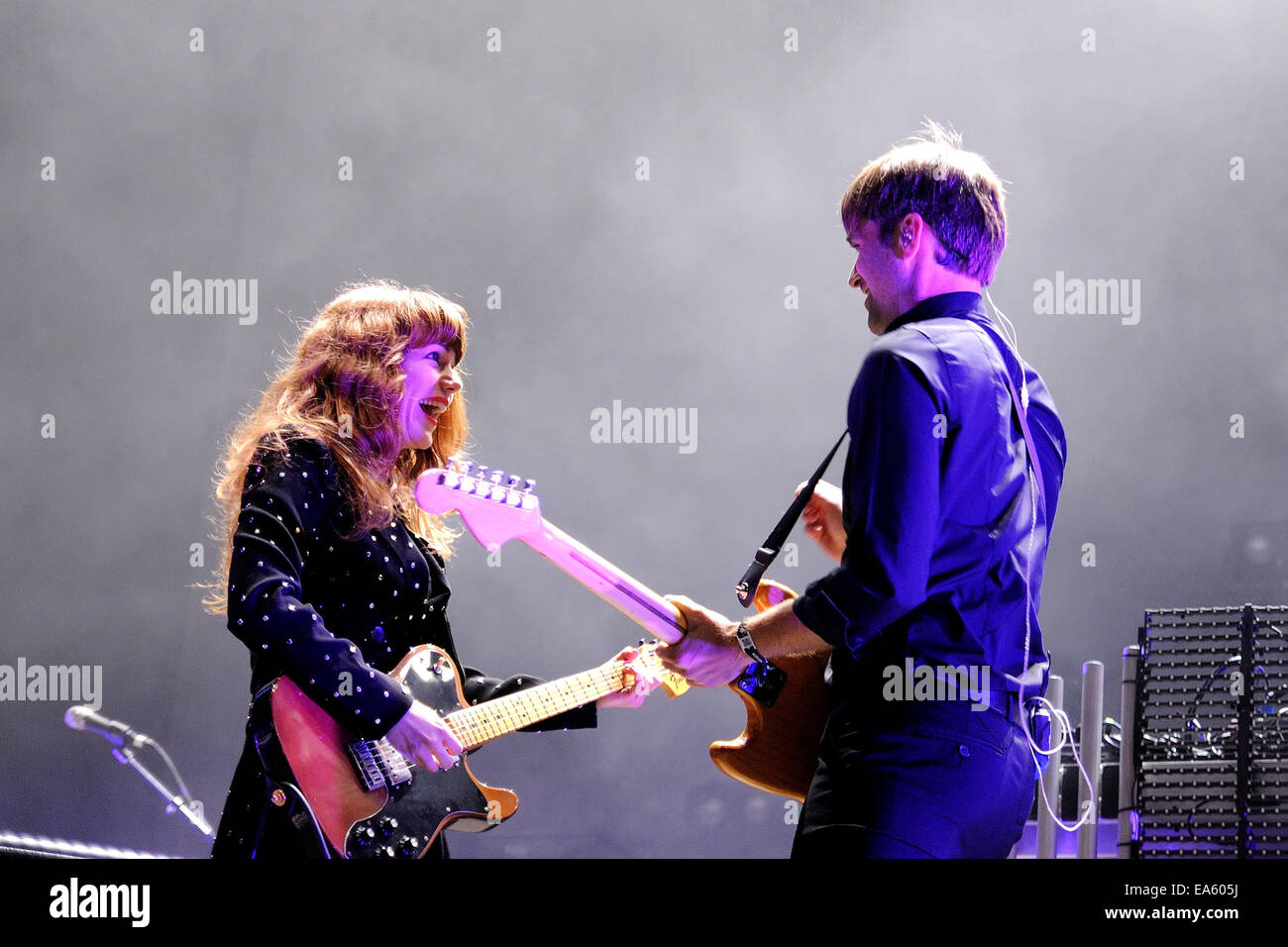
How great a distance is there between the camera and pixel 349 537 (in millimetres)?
2828

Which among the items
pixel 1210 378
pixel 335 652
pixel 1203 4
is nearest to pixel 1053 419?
pixel 335 652

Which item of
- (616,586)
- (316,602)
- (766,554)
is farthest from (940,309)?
(316,602)

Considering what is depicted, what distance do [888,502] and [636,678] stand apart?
1.50 m

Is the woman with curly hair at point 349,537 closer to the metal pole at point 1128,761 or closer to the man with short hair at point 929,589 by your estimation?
the man with short hair at point 929,589

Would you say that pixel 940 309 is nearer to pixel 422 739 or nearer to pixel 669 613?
pixel 669 613

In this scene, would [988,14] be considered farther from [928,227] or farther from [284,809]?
[284,809]

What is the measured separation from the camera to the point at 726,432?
21.9 feet

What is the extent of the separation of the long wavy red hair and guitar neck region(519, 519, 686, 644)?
29cm

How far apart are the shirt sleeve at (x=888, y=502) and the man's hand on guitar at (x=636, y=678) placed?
1330mm

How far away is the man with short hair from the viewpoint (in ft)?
6.72

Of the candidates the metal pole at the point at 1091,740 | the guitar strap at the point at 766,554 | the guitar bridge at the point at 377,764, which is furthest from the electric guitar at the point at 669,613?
the metal pole at the point at 1091,740

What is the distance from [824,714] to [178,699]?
4.57 m

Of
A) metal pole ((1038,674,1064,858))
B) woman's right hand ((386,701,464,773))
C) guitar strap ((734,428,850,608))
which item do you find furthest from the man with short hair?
metal pole ((1038,674,1064,858))

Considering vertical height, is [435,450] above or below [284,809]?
above
